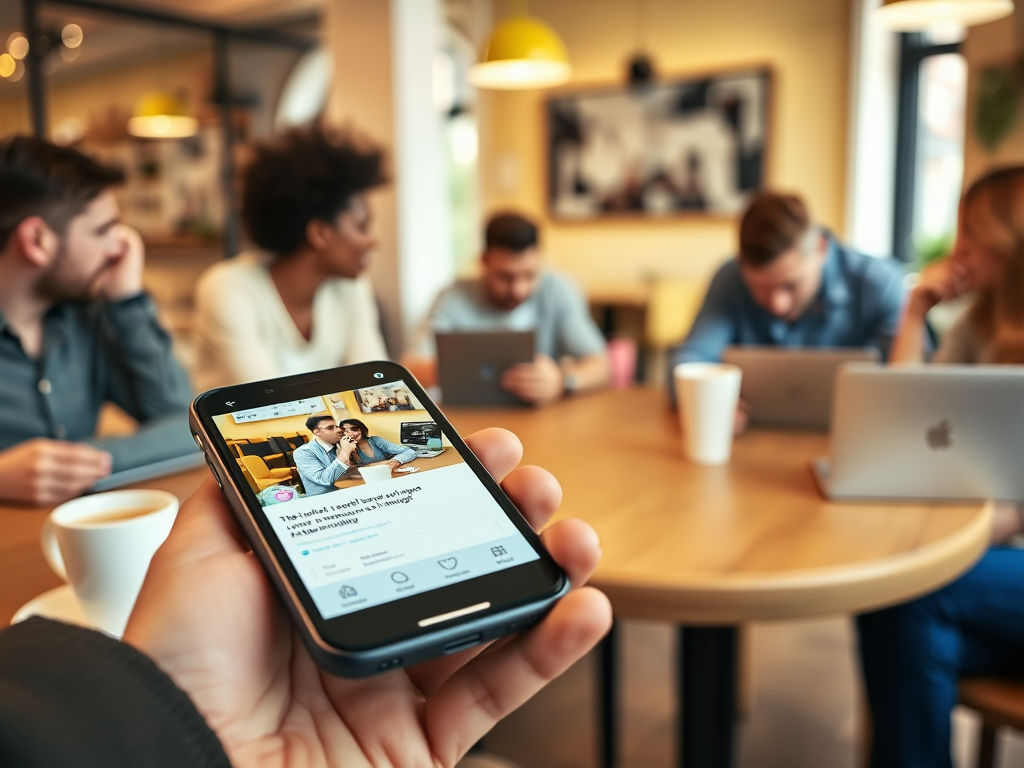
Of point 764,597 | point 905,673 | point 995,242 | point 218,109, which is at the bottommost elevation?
point 905,673

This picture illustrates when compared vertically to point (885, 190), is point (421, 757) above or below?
below

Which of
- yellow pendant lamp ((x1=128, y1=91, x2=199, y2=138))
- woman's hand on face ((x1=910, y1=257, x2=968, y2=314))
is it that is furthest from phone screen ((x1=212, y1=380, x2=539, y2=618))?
yellow pendant lamp ((x1=128, y1=91, x2=199, y2=138))

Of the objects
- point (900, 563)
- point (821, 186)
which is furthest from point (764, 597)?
point (821, 186)

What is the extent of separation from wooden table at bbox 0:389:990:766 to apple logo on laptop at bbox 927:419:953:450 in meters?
0.09

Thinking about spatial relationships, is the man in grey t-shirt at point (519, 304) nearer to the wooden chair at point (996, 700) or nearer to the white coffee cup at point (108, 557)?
the wooden chair at point (996, 700)

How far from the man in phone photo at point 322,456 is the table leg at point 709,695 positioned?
763mm

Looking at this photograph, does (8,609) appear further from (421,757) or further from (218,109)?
(218,109)

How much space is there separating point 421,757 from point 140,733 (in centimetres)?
20

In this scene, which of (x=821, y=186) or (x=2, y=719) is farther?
(x=821, y=186)

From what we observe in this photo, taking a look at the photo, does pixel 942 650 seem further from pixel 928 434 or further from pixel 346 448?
pixel 346 448

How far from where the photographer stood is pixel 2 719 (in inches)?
16.3

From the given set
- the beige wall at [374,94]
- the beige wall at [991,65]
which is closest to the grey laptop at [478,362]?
the beige wall at [374,94]

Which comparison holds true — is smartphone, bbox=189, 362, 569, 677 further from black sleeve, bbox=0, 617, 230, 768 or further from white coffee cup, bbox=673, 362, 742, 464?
white coffee cup, bbox=673, 362, 742, 464

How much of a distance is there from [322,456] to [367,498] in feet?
0.16
